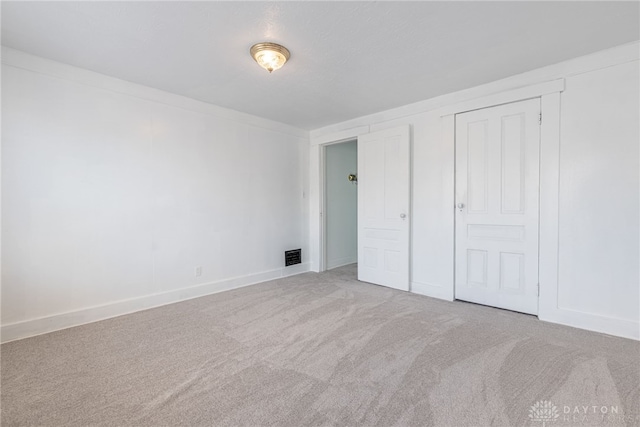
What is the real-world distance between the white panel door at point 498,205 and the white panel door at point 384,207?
2.14ft

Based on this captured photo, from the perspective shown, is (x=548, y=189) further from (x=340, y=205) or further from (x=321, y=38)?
(x=340, y=205)

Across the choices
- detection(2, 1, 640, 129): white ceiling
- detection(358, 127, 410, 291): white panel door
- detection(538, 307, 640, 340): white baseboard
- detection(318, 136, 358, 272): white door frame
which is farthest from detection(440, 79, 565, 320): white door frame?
detection(318, 136, 358, 272): white door frame

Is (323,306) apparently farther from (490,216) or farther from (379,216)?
(490,216)

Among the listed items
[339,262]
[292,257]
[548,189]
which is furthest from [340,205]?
[548,189]

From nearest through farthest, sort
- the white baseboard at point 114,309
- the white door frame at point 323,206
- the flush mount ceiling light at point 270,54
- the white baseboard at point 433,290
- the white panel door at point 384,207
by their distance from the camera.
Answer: the flush mount ceiling light at point 270,54, the white baseboard at point 114,309, the white baseboard at point 433,290, the white panel door at point 384,207, the white door frame at point 323,206

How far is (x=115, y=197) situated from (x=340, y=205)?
11.5 ft

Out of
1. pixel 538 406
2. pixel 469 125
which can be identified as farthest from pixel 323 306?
pixel 469 125


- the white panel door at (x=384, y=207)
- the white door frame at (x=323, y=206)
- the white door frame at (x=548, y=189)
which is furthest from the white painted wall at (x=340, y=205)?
the white door frame at (x=548, y=189)

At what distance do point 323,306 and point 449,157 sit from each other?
2.23 m

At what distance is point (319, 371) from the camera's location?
1.92 metres

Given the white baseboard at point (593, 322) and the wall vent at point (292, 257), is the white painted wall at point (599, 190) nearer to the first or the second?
the white baseboard at point (593, 322)

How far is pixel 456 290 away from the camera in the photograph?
11.1 feet

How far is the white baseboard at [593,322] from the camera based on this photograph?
93.0 inches

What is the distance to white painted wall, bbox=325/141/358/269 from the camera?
520 centimetres
